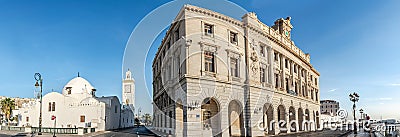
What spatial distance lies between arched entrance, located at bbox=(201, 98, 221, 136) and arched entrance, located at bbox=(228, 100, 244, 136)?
6.59 ft

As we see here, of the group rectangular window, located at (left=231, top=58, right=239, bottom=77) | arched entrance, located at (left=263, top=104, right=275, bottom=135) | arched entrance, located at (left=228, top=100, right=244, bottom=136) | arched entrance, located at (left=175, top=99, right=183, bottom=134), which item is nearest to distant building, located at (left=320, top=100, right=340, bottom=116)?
arched entrance, located at (left=263, top=104, right=275, bottom=135)

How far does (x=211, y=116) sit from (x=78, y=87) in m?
42.2

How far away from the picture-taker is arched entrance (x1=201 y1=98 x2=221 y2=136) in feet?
86.8

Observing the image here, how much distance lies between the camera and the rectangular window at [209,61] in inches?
1051

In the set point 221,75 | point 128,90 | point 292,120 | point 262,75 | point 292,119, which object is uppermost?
point 262,75

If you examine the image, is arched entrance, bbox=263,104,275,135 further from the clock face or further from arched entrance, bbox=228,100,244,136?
the clock face

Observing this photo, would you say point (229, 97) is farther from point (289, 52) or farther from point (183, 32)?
point (289, 52)

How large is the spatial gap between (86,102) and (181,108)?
3142 centimetres

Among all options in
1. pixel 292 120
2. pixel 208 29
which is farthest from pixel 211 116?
pixel 292 120

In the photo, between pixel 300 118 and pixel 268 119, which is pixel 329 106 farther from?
pixel 268 119

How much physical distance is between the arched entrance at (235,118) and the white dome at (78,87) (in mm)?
38336

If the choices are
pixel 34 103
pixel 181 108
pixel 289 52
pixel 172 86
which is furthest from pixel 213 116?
pixel 34 103

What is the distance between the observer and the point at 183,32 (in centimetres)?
2586

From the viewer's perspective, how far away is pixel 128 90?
287 ft
